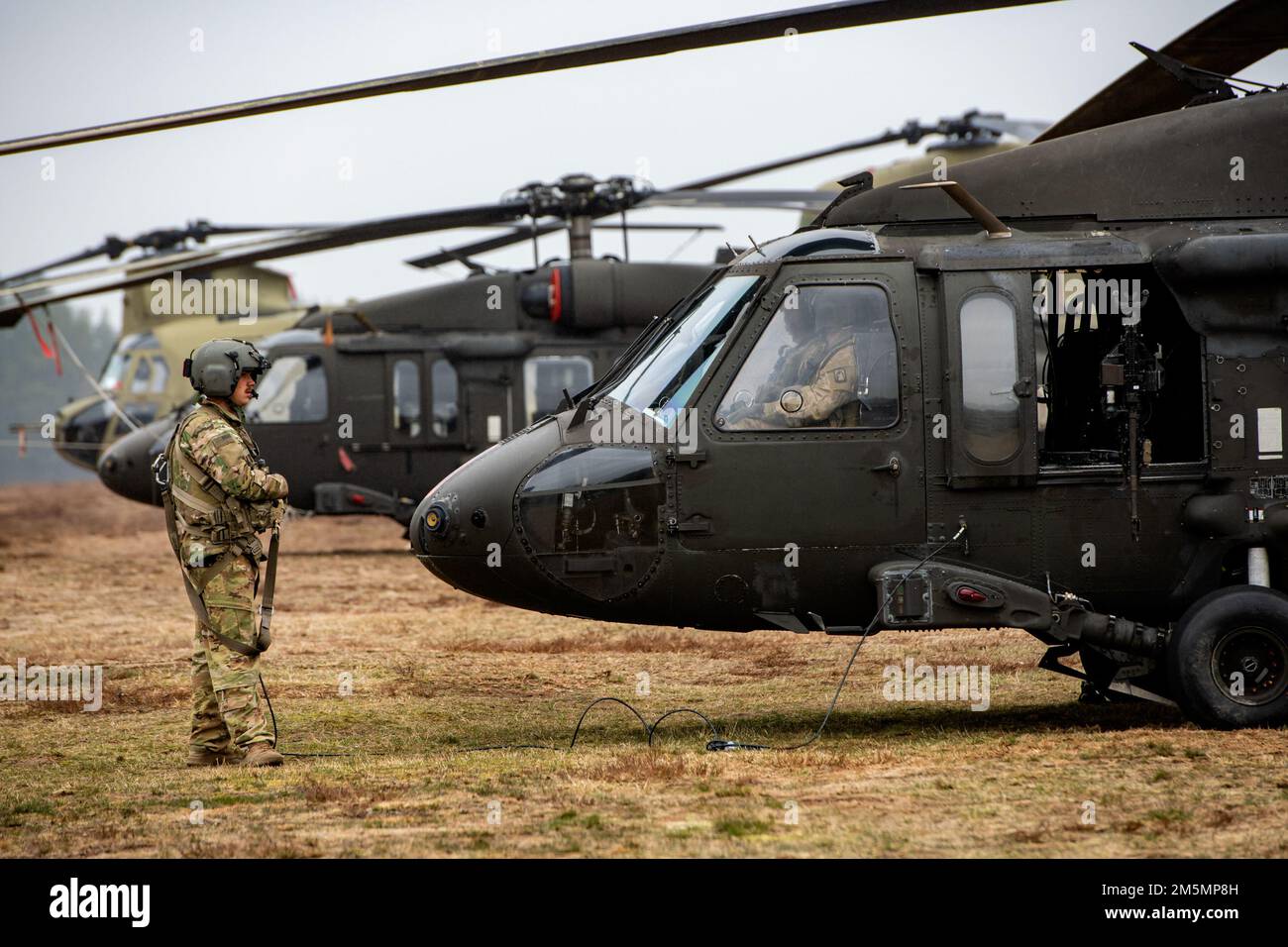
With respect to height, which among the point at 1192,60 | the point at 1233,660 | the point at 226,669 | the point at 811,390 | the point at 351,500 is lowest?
the point at 1233,660

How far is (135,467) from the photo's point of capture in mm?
18344

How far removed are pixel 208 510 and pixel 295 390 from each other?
1062 cm

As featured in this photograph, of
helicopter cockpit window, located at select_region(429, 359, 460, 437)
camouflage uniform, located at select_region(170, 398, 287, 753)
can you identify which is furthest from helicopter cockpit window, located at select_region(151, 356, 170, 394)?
camouflage uniform, located at select_region(170, 398, 287, 753)

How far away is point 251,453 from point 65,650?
4.96 m

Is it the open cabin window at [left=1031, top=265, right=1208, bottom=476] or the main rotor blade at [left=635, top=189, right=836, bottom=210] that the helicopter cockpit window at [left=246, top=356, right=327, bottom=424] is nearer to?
the main rotor blade at [left=635, top=189, right=836, bottom=210]

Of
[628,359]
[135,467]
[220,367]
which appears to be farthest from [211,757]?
[135,467]

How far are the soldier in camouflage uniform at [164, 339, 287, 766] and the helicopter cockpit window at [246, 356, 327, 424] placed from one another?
1026 cm

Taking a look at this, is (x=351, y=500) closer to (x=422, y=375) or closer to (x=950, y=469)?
(x=422, y=375)

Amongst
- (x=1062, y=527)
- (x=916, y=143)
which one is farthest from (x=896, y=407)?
(x=916, y=143)

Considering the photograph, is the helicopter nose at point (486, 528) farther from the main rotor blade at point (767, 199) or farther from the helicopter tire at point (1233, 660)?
the main rotor blade at point (767, 199)

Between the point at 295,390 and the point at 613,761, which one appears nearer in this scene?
the point at 613,761

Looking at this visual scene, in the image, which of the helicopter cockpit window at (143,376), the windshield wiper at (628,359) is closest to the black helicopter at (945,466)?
the windshield wiper at (628,359)

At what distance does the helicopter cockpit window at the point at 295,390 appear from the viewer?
17672mm
